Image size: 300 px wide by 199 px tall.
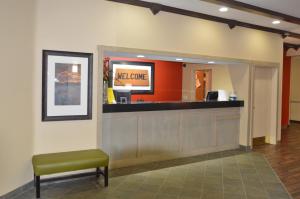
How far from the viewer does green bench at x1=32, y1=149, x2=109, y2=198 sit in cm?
339

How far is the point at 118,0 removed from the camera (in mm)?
4398

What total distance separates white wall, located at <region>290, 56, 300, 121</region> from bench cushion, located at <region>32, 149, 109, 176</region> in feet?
31.5

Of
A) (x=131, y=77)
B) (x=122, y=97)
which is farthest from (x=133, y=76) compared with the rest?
(x=122, y=97)

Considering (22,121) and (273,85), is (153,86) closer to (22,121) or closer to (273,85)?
(273,85)

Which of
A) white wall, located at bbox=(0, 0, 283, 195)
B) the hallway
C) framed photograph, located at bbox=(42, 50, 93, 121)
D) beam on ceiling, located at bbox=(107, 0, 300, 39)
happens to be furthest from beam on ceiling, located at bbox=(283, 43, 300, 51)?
framed photograph, located at bbox=(42, 50, 93, 121)

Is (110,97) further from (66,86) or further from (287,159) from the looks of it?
(287,159)

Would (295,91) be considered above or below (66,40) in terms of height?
below

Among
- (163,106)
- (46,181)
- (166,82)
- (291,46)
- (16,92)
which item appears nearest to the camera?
(16,92)

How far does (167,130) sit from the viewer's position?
522 centimetres

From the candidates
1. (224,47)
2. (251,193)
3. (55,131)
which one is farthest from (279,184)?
(55,131)

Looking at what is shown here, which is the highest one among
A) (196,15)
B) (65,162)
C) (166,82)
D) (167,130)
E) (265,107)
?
(196,15)

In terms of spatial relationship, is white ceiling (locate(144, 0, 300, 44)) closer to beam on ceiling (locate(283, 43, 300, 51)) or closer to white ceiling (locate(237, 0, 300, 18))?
white ceiling (locate(237, 0, 300, 18))

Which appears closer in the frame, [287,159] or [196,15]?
[196,15]

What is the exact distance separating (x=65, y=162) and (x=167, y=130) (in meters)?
2.22
